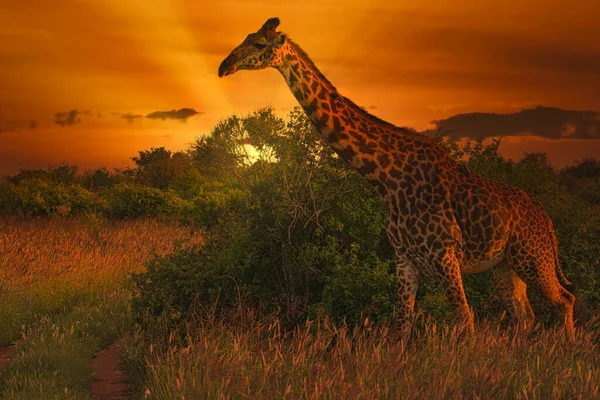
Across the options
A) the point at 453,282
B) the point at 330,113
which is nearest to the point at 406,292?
the point at 453,282

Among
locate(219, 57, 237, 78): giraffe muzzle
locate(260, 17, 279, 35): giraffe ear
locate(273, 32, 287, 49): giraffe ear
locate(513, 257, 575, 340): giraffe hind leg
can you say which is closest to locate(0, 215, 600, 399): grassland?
locate(513, 257, 575, 340): giraffe hind leg

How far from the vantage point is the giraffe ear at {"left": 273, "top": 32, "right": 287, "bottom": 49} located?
814 centimetres

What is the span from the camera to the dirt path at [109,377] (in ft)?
28.9

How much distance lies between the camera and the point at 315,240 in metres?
10.9

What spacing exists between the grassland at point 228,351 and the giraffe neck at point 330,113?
207cm

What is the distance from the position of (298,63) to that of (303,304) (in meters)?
3.81

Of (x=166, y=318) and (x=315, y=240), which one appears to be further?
(x=315, y=240)

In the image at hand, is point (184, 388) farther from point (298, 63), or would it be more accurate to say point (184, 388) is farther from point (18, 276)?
point (18, 276)

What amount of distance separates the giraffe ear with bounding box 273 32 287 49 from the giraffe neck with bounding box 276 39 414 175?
108 mm

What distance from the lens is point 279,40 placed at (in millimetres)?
8156

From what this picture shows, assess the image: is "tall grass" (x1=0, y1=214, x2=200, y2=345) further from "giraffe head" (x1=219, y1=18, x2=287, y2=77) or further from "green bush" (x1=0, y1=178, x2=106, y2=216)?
"giraffe head" (x1=219, y1=18, x2=287, y2=77)

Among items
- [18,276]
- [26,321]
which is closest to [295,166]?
[26,321]

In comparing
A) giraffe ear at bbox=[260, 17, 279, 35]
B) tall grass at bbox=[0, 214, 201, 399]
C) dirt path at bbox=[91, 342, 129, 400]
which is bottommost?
dirt path at bbox=[91, 342, 129, 400]

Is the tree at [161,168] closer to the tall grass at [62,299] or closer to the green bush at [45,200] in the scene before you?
the green bush at [45,200]
